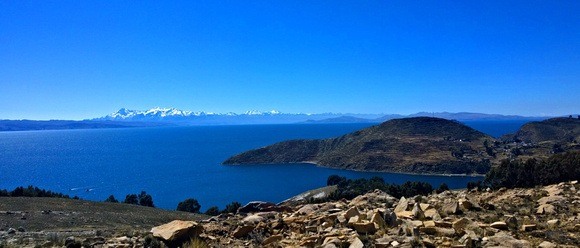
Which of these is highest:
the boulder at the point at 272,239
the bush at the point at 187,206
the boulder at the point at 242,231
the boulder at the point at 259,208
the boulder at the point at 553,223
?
the boulder at the point at 553,223

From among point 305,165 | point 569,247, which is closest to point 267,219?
point 569,247

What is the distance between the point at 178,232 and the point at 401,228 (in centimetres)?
739

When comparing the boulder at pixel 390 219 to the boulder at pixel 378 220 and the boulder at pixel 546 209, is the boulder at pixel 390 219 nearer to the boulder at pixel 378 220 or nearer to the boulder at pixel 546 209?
the boulder at pixel 378 220

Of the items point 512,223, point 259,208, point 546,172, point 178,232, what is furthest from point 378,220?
point 546,172

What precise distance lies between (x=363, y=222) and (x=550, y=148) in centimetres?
19790

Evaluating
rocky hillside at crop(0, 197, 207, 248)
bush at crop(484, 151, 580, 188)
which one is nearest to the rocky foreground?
rocky hillside at crop(0, 197, 207, 248)

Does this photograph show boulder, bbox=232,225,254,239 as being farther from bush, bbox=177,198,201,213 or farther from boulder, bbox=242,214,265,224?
bush, bbox=177,198,201,213

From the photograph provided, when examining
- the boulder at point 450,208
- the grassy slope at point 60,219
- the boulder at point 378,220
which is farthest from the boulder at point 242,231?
the grassy slope at point 60,219

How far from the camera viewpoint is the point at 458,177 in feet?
480

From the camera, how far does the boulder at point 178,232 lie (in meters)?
13.3


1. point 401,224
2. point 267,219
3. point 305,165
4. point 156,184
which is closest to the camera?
point 401,224

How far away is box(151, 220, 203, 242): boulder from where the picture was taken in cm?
1329

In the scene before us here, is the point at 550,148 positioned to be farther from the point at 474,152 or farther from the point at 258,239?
the point at 258,239

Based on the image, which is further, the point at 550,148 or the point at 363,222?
the point at 550,148
